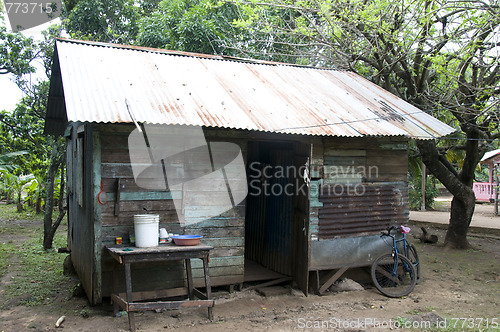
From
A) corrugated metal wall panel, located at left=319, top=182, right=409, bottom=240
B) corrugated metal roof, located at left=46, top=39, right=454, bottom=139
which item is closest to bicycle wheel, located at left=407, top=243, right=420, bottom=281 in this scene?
corrugated metal wall panel, located at left=319, top=182, right=409, bottom=240

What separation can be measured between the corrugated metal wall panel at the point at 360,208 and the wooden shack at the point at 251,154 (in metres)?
0.02

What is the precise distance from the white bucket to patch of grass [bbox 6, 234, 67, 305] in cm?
200

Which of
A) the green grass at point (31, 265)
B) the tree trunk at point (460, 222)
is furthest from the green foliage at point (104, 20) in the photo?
the tree trunk at point (460, 222)

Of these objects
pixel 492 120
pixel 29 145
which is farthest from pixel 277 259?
pixel 29 145

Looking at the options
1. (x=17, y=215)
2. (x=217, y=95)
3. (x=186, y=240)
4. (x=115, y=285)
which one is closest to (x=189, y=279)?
(x=186, y=240)

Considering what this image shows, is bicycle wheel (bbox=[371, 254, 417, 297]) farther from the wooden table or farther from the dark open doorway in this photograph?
the wooden table

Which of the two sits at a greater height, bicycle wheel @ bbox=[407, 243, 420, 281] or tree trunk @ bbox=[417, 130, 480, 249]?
tree trunk @ bbox=[417, 130, 480, 249]

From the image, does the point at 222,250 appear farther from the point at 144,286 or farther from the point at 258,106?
the point at 258,106

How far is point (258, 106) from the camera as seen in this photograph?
621 cm

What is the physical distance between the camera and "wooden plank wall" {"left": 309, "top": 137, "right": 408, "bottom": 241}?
6414 mm

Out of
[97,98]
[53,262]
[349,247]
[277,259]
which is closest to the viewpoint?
[97,98]

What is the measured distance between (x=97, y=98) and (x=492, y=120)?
8.71m

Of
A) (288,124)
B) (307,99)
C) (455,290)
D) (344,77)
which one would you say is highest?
(344,77)

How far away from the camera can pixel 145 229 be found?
16.7 feet
